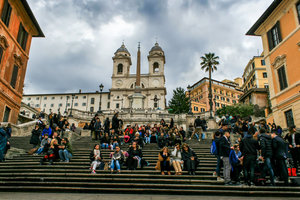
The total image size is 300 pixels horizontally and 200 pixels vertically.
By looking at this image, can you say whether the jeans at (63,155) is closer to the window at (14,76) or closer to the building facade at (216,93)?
the window at (14,76)

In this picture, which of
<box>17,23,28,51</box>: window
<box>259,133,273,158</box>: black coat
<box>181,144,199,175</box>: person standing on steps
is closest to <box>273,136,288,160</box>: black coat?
<box>259,133,273,158</box>: black coat

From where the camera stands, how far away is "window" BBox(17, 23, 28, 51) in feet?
75.3

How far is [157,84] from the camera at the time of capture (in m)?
72.1

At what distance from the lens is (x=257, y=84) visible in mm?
54344

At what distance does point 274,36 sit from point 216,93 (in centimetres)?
6374

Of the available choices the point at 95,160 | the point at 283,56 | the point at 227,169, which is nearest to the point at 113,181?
the point at 95,160

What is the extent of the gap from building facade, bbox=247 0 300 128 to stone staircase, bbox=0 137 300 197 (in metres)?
11.8

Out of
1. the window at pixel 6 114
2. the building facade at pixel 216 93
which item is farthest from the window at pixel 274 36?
the building facade at pixel 216 93

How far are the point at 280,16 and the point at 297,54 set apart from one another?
4472 millimetres

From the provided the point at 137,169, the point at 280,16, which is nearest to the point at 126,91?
the point at 280,16

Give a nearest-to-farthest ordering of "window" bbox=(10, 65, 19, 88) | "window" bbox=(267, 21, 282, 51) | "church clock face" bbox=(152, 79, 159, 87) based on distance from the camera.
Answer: "window" bbox=(267, 21, 282, 51)
"window" bbox=(10, 65, 19, 88)
"church clock face" bbox=(152, 79, 159, 87)

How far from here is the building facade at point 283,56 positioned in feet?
57.5

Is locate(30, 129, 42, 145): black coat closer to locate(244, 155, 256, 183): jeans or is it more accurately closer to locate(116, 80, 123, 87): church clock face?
locate(244, 155, 256, 183): jeans

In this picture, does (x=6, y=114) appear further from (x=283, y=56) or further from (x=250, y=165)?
(x=283, y=56)
